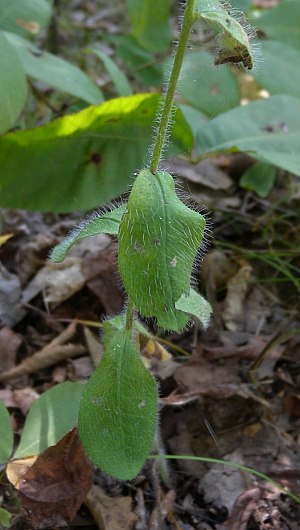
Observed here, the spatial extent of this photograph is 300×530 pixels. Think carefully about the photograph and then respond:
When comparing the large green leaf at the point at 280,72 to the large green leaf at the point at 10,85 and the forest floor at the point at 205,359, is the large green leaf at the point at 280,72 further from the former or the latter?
the large green leaf at the point at 10,85

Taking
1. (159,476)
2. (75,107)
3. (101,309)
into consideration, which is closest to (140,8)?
(75,107)

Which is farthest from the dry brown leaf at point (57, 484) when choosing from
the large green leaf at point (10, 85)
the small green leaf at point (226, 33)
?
the large green leaf at point (10, 85)

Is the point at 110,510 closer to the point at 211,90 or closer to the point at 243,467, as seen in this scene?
the point at 243,467

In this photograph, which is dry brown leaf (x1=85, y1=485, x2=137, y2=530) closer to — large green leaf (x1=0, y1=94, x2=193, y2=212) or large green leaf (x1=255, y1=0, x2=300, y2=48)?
large green leaf (x1=0, y1=94, x2=193, y2=212)

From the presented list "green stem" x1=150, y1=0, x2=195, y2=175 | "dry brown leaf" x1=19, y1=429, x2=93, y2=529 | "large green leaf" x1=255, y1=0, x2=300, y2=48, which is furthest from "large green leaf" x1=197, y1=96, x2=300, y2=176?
"dry brown leaf" x1=19, y1=429, x2=93, y2=529

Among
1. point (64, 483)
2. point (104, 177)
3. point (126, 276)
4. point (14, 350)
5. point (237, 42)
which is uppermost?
point (237, 42)

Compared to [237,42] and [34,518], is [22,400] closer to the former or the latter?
[34,518]

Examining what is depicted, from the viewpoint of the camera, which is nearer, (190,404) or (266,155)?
(190,404)
